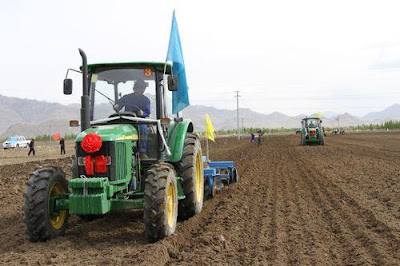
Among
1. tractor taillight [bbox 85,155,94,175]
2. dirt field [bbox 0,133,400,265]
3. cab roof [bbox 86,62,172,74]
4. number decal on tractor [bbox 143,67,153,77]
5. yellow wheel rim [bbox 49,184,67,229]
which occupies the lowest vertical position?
dirt field [bbox 0,133,400,265]

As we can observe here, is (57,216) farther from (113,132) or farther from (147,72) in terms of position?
(147,72)

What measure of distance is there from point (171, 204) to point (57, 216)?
5.08ft

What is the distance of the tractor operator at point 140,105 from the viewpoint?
6719mm

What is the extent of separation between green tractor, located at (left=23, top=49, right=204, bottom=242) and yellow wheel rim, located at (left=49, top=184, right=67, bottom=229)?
0.01 metres

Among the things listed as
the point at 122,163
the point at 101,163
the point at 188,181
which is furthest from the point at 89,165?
the point at 188,181

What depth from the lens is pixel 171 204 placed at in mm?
6289

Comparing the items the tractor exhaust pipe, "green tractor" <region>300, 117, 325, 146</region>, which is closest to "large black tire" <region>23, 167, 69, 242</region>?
the tractor exhaust pipe

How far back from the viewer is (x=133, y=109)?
691 centimetres

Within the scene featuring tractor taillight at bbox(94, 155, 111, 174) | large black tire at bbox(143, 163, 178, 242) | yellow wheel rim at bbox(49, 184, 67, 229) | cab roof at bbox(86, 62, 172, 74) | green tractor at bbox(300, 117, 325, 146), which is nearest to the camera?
large black tire at bbox(143, 163, 178, 242)

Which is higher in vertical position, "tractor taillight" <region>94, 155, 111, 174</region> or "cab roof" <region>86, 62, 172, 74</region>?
"cab roof" <region>86, 62, 172, 74</region>

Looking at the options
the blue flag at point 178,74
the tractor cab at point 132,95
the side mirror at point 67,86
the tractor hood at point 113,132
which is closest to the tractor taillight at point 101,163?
the tractor hood at point 113,132

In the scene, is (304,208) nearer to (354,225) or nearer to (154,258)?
(354,225)

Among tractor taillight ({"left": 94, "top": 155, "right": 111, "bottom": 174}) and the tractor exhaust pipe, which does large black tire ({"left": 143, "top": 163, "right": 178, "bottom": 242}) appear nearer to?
tractor taillight ({"left": 94, "top": 155, "right": 111, "bottom": 174})

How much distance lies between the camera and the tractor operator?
6719 millimetres
